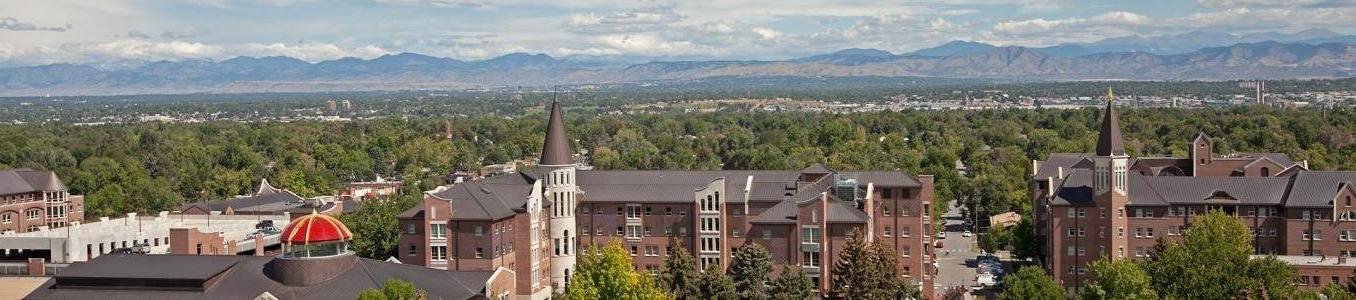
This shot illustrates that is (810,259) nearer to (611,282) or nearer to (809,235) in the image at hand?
(809,235)

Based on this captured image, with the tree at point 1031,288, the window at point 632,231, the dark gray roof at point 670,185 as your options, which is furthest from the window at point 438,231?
the tree at point 1031,288

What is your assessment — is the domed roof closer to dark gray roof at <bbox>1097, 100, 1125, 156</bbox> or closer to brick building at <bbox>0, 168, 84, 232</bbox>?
dark gray roof at <bbox>1097, 100, 1125, 156</bbox>

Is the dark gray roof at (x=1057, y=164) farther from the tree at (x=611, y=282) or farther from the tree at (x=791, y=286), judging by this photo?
the tree at (x=611, y=282)

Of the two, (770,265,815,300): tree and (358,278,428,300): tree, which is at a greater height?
(358,278,428,300): tree

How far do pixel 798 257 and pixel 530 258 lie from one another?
16.0 meters

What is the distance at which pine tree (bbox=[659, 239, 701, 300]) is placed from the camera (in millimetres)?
87250

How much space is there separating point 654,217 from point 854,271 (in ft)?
56.0

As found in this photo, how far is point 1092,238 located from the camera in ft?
327

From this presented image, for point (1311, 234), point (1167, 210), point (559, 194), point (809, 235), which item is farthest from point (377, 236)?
point (1311, 234)

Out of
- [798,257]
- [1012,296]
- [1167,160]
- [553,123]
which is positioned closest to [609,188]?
[553,123]

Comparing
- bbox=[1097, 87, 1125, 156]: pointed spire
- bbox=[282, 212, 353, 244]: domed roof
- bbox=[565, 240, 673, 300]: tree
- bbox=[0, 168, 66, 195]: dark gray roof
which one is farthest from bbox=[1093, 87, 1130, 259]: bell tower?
bbox=[0, 168, 66, 195]: dark gray roof

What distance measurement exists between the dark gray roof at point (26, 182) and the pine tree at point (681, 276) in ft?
224

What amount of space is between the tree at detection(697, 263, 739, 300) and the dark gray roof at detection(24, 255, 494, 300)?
1551 cm

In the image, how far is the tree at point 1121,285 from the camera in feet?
250
